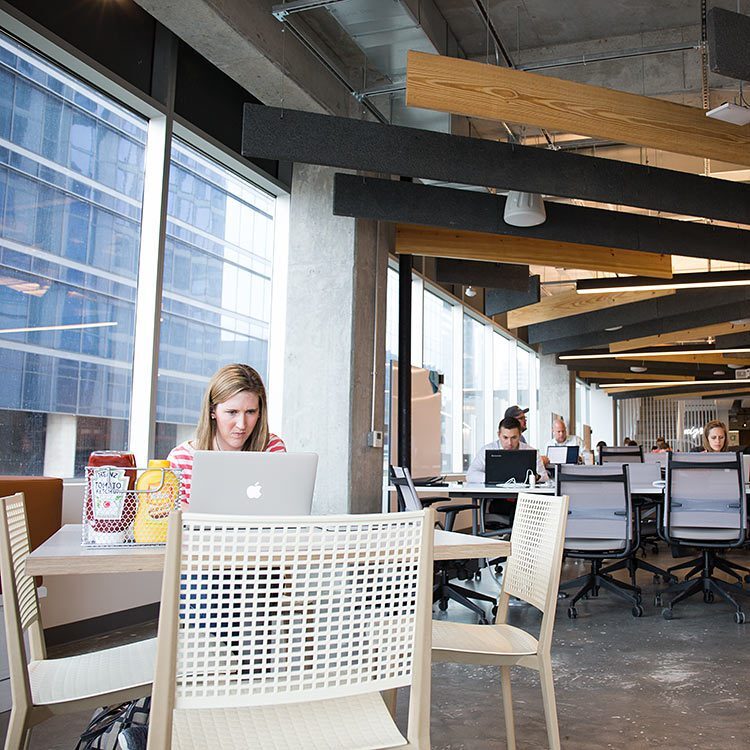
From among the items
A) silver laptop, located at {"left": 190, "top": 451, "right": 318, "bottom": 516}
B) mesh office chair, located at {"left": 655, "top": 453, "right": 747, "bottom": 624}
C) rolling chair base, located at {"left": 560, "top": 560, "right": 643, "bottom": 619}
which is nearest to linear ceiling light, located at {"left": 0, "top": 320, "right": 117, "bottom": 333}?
silver laptop, located at {"left": 190, "top": 451, "right": 318, "bottom": 516}

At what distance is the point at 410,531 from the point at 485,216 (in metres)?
5.15

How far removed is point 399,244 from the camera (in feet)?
24.2

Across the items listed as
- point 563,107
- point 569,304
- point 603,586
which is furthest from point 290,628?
point 569,304

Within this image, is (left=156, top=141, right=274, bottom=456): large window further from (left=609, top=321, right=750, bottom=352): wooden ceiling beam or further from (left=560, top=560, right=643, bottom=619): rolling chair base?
(left=609, top=321, right=750, bottom=352): wooden ceiling beam

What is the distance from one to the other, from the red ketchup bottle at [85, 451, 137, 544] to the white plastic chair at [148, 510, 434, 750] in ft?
1.99

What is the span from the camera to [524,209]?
19.6ft

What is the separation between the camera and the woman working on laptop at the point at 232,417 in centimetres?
297

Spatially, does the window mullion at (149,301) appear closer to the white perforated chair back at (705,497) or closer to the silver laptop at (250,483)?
the silver laptop at (250,483)

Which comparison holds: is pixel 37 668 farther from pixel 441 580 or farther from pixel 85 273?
pixel 441 580

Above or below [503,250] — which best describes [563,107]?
above

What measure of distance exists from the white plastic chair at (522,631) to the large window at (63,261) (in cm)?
295

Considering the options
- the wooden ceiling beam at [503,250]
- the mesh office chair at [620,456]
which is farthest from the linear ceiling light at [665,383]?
the wooden ceiling beam at [503,250]

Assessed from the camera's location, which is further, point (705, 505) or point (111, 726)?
point (705, 505)

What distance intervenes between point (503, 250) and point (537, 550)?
5.29 m
